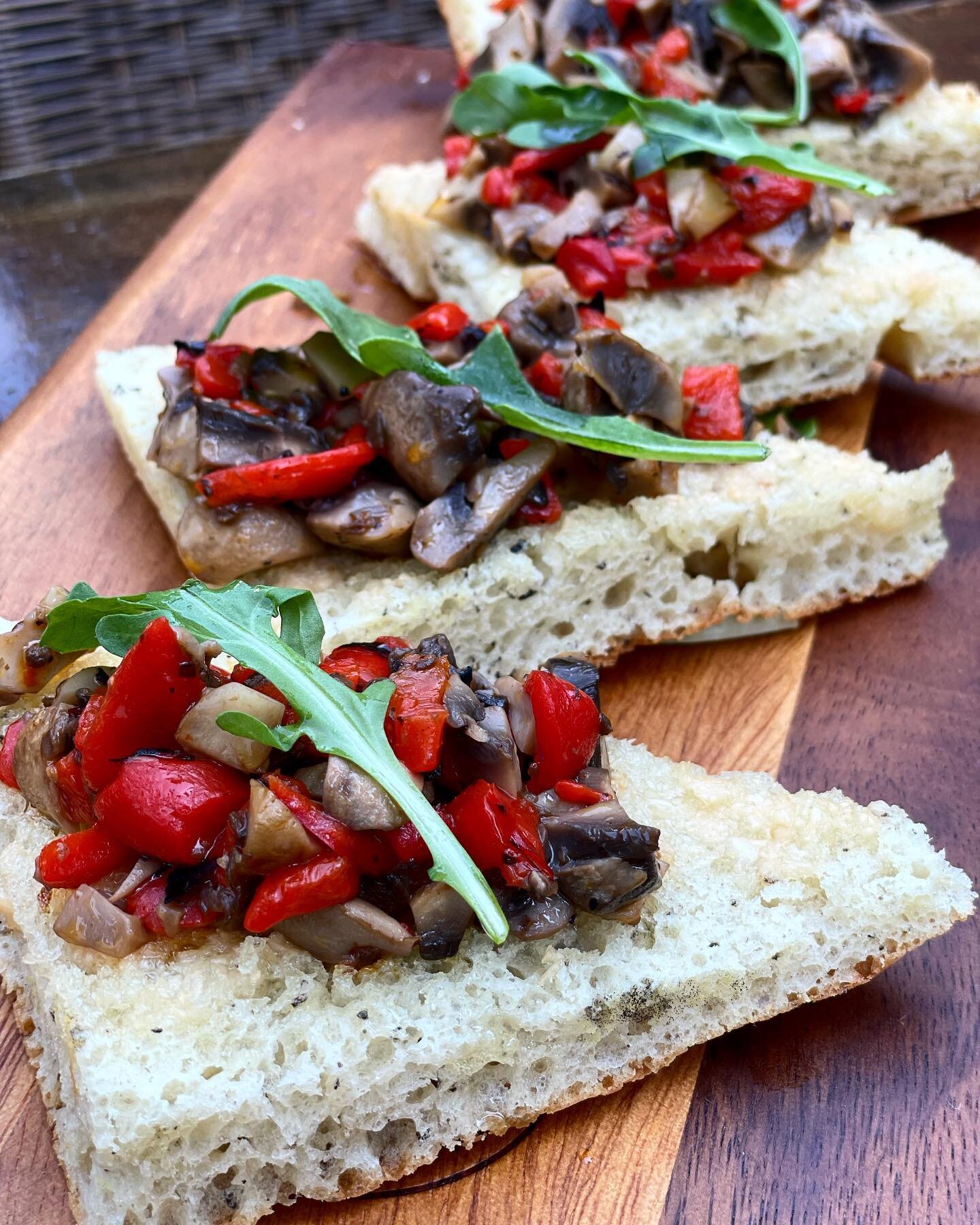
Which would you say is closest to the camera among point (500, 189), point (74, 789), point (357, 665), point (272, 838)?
point (272, 838)

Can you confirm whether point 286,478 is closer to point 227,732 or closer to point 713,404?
point 227,732

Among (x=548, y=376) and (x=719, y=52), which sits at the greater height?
(x=719, y=52)

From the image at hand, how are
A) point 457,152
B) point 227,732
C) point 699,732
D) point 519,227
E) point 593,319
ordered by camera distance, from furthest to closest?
point 457,152 < point 519,227 < point 593,319 < point 699,732 < point 227,732

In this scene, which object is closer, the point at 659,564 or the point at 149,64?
the point at 659,564

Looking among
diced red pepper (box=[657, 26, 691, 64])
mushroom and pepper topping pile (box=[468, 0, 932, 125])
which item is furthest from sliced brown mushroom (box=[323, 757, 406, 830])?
diced red pepper (box=[657, 26, 691, 64])

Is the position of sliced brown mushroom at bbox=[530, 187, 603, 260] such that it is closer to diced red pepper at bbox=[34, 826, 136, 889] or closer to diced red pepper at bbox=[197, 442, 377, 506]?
diced red pepper at bbox=[197, 442, 377, 506]

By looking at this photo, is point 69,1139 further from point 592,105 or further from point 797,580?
point 592,105

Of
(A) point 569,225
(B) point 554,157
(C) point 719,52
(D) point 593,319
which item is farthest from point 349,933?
(C) point 719,52

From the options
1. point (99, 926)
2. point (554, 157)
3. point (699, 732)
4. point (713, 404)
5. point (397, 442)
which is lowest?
point (699, 732)
